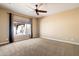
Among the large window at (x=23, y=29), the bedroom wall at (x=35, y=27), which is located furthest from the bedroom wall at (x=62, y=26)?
the large window at (x=23, y=29)

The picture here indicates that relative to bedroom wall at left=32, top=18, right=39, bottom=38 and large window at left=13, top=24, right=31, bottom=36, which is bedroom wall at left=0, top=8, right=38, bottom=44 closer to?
large window at left=13, top=24, right=31, bottom=36

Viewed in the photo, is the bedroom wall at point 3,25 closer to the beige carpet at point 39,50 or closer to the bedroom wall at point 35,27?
the beige carpet at point 39,50

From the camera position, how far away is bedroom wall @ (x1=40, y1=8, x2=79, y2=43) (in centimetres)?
466

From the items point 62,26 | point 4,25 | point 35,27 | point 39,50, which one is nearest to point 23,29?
point 35,27

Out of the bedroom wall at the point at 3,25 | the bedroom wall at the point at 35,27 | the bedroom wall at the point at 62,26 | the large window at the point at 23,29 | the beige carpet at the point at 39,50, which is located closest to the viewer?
the beige carpet at the point at 39,50

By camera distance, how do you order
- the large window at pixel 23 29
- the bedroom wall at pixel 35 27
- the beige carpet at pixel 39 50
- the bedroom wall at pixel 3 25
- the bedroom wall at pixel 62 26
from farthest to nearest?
1. the bedroom wall at pixel 35 27
2. the large window at pixel 23 29
3. the bedroom wall at pixel 3 25
4. the bedroom wall at pixel 62 26
5. the beige carpet at pixel 39 50

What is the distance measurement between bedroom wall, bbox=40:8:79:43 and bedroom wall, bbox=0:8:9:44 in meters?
3.33

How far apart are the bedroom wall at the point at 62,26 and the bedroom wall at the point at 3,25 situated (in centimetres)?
333

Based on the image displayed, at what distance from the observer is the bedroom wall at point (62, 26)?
183 inches

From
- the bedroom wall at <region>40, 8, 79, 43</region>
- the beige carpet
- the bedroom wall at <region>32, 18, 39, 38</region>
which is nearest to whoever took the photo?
the beige carpet

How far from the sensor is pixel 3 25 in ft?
16.1

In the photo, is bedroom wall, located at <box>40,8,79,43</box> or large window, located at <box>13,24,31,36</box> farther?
large window, located at <box>13,24,31,36</box>

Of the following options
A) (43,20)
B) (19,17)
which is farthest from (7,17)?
(43,20)

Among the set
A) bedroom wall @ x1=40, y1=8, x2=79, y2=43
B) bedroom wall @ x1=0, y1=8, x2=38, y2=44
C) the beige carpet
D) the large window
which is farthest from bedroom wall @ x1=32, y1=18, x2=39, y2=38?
the beige carpet
